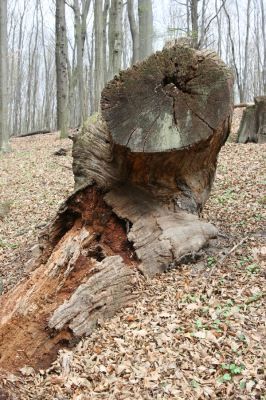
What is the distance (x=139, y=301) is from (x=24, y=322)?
3.67 ft

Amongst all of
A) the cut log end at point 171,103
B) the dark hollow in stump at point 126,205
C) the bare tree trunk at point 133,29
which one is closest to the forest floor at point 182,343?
Result: the dark hollow in stump at point 126,205

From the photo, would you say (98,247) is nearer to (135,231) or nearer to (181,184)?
(135,231)

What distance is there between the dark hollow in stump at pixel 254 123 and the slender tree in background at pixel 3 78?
9723mm

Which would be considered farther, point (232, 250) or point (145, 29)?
point (145, 29)

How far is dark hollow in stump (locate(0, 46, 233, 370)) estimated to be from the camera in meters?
3.59

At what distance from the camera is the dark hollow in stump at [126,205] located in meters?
3.59

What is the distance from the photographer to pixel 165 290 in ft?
13.2

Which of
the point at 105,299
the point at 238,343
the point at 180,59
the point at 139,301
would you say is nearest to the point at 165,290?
the point at 139,301

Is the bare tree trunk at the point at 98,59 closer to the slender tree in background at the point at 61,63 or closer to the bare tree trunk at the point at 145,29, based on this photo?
the slender tree in background at the point at 61,63

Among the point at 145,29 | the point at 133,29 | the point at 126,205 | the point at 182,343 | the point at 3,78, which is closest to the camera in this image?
the point at 182,343

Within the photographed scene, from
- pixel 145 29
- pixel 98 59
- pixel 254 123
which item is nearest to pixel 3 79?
pixel 98 59

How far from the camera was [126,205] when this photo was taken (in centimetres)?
446

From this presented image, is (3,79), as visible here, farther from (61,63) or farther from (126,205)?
(126,205)

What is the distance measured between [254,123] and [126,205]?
25.6 feet
